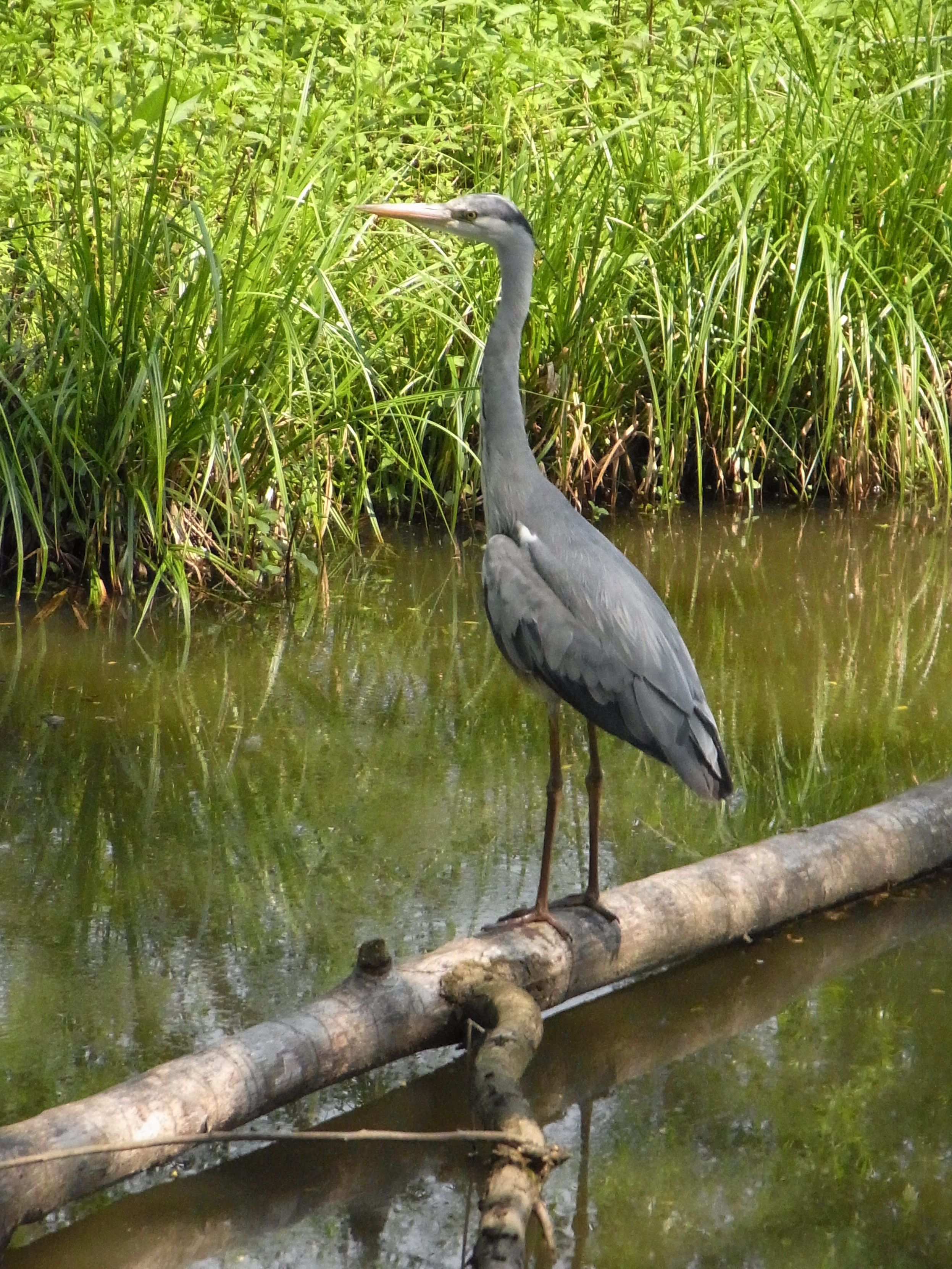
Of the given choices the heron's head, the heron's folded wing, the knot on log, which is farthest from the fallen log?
the heron's head

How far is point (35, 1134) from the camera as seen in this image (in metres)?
2.37

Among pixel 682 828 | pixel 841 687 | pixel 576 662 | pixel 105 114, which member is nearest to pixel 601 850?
pixel 682 828

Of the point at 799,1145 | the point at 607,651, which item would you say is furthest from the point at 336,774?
the point at 799,1145

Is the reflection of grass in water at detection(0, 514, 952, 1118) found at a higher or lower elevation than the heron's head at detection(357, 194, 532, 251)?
lower

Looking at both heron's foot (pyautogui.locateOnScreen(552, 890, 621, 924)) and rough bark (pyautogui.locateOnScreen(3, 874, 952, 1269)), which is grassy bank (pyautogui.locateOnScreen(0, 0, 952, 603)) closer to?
heron's foot (pyautogui.locateOnScreen(552, 890, 621, 924))

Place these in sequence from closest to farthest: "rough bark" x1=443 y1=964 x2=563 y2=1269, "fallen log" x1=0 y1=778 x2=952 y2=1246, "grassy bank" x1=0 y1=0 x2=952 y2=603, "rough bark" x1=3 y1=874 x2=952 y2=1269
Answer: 1. "rough bark" x1=443 y1=964 x2=563 y2=1269
2. "fallen log" x1=0 y1=778 x2=952 y2=1246
3. "rough bark" x1=3 y1=874 x2=952 y2=1269
4. "grassy bank" x1=0 y1=0 x2=952 y2=603

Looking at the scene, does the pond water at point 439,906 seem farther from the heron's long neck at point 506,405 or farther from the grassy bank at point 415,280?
the heron's long neck at point 506,405

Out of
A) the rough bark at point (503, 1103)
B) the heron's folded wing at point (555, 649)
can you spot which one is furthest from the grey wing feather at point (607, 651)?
the rough bark at point (503, 1103)

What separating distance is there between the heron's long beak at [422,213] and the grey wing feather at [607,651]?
100 centimetres

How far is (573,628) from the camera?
3.61m

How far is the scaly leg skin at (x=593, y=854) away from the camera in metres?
3.35

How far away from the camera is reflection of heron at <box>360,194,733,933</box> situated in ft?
11.6

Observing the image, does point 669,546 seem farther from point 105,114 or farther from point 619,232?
point 105,114

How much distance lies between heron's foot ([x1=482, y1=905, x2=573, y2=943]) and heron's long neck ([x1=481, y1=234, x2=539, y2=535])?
101 cm
